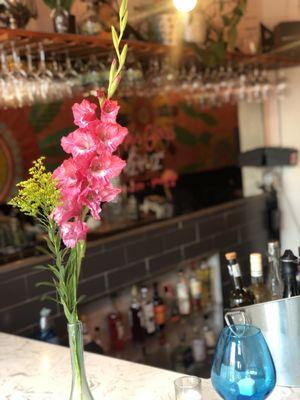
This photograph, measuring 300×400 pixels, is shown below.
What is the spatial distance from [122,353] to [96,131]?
1921 millimetres

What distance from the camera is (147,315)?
2932 millimetres

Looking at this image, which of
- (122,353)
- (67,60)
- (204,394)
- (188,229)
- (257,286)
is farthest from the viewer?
(188,229)

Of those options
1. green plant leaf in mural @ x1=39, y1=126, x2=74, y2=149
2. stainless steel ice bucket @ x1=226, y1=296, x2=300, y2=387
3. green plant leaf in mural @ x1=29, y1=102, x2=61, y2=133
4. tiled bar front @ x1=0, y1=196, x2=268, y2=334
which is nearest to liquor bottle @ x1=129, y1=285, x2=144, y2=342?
tiled bar front @ x1=0, y1=196, x2=268, y2=334

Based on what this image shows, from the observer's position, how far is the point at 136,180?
368cm

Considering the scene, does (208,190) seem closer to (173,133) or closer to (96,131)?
(173,133)

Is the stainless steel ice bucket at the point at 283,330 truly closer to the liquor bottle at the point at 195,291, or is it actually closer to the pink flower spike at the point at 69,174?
the pink flower spike at the point at 69,174

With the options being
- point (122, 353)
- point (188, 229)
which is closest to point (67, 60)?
point (188, 229)

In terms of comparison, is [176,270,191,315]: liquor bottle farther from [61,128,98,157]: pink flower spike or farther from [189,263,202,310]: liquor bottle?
[61,128,98,157]: pink flower spike

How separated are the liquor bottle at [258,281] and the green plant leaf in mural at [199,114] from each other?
2555 millimetres

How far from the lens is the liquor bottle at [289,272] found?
1.41 m

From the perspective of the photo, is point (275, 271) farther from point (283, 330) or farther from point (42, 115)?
point (42, 115)

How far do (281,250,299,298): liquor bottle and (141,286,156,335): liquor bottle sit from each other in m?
1.50

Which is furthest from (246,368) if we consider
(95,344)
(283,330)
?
(95,344)

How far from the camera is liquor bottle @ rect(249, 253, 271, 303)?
1551mm
